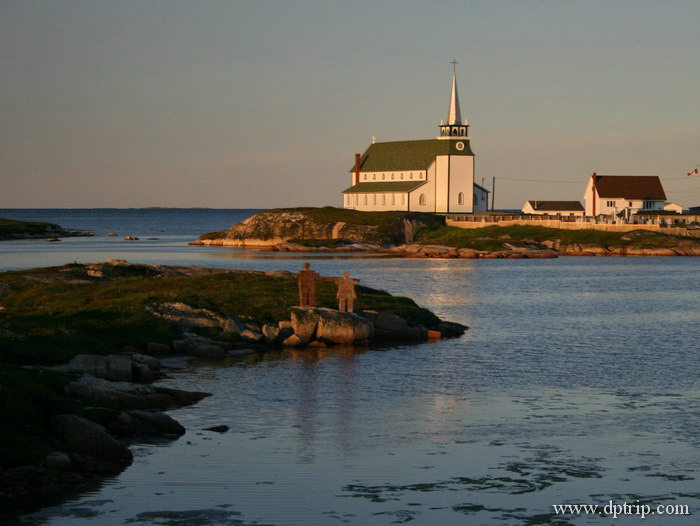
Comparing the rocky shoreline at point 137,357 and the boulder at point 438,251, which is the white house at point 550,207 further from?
the rocky shoreline at point 137,357

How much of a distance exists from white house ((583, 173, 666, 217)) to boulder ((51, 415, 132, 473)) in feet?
430

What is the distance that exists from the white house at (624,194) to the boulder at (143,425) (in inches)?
5046

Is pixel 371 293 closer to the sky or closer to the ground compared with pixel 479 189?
closer to the ground

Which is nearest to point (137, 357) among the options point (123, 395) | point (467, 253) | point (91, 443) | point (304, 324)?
point (123, 395)

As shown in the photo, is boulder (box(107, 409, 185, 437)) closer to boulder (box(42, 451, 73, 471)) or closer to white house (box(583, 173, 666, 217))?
boulder (box(42, 451, 73, 471))

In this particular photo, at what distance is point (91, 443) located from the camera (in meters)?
21.0

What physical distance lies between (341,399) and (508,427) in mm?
5688

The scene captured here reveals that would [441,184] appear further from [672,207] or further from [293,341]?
[293,341]

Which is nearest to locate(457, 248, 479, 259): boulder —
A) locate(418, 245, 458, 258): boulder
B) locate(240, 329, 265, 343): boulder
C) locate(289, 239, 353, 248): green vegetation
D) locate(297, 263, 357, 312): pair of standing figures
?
locate(418, 245, 458, 258): boulder

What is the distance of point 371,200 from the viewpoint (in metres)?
151

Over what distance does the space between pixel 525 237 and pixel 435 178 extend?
23.5m

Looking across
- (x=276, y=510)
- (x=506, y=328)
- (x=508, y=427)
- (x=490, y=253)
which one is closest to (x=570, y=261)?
(x=490, y=253)

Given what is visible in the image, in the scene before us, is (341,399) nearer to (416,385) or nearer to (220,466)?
(416,385)

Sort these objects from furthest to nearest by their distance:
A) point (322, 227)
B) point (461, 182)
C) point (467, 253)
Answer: point (461, 182)
point (322, 227)
point (467, 253)
